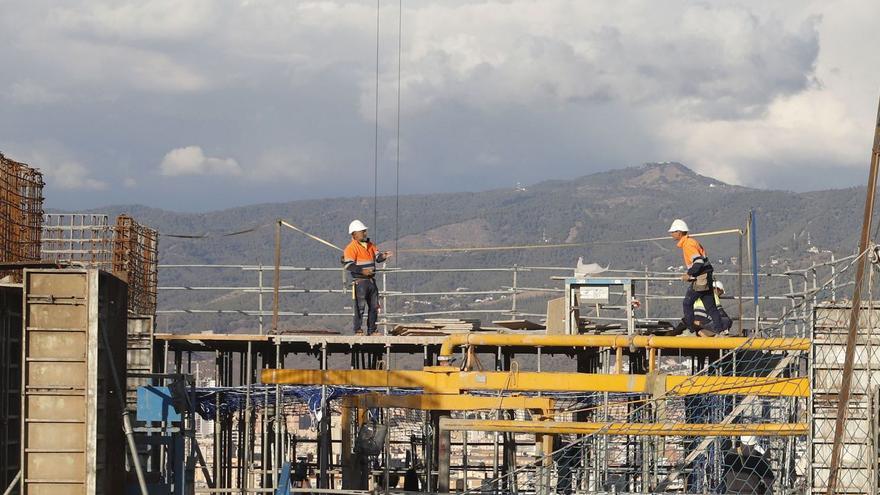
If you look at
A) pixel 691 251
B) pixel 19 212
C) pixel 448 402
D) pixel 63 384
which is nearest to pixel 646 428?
pixel 448 402

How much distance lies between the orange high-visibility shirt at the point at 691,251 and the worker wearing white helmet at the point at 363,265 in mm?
4825

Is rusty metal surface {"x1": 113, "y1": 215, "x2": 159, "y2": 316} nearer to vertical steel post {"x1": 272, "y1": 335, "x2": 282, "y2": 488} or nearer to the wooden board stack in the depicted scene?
vertical steel post {"x1": 272, "y1": 335, "x2": 282, "y2": 488}

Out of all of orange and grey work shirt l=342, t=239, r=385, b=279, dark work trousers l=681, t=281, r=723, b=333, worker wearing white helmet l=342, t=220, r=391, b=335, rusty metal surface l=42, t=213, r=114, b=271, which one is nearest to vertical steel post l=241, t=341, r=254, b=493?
worker wearing white helmet l=342, t=220, r=391, b=335

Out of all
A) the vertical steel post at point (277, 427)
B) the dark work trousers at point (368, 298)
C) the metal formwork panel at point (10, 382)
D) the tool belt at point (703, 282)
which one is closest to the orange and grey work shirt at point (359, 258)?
the dark work trousers at point (368, 298)

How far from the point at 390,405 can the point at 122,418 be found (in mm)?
4828

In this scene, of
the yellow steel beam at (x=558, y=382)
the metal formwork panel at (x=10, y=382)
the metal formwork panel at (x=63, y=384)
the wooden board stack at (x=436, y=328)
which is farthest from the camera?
the wooden board stack at (x=436, y=328)

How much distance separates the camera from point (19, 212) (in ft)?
83.5

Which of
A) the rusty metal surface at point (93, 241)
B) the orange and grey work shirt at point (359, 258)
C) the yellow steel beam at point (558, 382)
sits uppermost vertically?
the rusty metal surface at point (93, 241)

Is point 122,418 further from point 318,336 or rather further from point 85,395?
point 318,336

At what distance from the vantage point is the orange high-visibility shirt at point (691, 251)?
2544cm

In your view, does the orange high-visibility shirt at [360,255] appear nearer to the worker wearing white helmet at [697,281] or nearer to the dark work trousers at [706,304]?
the worker wearing white helmet at [697,281]

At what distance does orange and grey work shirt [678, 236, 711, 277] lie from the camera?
83.0 feet

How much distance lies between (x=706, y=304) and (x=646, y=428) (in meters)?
4.42

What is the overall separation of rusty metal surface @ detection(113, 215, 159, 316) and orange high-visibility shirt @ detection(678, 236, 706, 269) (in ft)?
31.4
